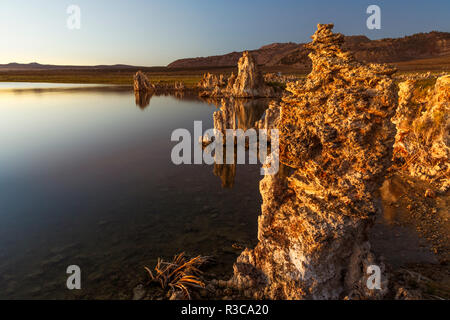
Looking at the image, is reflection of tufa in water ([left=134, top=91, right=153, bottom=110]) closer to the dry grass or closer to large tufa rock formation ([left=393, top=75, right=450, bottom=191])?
large tufa rock formation ([left=393, top=75, right=450, bottom=191])

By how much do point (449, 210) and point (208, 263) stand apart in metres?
10.2

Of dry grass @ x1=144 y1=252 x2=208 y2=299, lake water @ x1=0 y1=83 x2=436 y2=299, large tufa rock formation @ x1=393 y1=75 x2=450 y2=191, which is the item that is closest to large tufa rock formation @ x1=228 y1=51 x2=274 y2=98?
lake water @ x1=0 y1=83 x2=436 y2=299

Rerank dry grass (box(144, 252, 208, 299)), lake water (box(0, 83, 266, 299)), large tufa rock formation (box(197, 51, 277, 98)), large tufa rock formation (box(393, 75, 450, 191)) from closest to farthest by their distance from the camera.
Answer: dry grass (box(144, 252, 208, 299)), lake water (box(0, 83, 266, 299)), large tufa rock formation (box(393, 75, 450, 191)), large tufa rock formation (box(197, 51, 277, 98))

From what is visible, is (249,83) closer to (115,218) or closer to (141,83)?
(141,83)

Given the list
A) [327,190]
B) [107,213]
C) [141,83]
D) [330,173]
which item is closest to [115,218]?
[107,213]

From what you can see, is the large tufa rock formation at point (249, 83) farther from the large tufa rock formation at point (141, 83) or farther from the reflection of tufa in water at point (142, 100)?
the large tufa rock formation at point (141, 83)

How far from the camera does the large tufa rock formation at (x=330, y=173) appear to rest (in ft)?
20.1

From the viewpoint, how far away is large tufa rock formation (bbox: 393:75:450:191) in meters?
13.6

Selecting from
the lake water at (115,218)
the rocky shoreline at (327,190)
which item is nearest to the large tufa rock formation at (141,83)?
the lake water at (115,218)

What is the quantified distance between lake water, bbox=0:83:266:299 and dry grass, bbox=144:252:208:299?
0.61 metres

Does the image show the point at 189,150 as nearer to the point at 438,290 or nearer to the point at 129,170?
the point at 129,170

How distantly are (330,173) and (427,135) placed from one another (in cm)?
1166

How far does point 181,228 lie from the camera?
1177 centimetres

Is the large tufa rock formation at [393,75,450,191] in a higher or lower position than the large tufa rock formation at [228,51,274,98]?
lower
